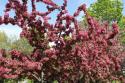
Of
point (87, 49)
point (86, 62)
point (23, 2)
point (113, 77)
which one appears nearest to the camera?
point (23, 2)

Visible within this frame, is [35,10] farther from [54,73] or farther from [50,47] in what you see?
[54,73]

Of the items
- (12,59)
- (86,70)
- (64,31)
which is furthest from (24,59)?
(86,70)

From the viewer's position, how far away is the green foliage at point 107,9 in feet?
153

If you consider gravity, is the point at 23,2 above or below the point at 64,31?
above

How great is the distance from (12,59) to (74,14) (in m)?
1.93

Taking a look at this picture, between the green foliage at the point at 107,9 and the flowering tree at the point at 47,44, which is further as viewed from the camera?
the green foliage at the point at 107,9

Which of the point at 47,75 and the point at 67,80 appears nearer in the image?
the point at 47,75

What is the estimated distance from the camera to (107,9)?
47562 mm

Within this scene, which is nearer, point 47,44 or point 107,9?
point 47,44

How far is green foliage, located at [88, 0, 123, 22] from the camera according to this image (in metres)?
46.6

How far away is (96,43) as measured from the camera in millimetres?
11281

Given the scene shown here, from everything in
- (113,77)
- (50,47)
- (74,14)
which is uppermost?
(74,14)

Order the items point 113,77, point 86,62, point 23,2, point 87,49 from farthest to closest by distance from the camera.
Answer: point 113,77 < point 87,49 < point 86,62 < point 23,2

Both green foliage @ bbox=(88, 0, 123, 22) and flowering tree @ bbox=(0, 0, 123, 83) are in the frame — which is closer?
flowering tree @ bbox=(0, 0, 123, 83)
